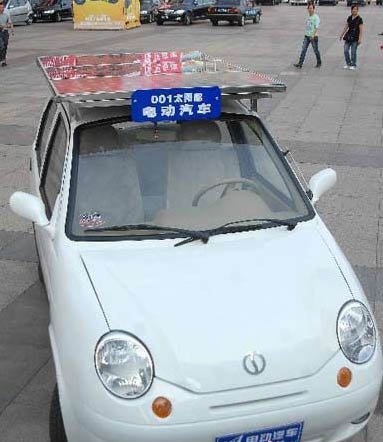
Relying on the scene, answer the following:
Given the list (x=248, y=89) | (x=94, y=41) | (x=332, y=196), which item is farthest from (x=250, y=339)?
(x=94, y=41)

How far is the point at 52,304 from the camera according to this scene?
3340 millimetres

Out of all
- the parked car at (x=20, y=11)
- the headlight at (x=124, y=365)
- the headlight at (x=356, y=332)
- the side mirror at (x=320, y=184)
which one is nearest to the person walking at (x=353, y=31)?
the side mirror at (x=320, y=184)

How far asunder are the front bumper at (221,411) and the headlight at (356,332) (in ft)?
0.24

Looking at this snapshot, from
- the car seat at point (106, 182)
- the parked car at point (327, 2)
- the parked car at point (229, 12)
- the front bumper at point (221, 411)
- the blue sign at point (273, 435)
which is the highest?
the car seat at point (106, 182)

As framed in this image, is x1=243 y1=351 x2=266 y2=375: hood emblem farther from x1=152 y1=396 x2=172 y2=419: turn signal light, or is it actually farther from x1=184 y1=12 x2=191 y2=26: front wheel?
x1=184 y1=12 x2=191 y2=26: front wheel

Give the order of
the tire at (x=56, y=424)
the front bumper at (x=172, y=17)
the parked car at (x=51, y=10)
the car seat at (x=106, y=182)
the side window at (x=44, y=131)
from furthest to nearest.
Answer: the parked car at (x=51, y=10), the front bumper at (x=172, y=17), the side window at (x=44, y=131), the car seat at (x=106, y=182), the tire at (x=56, y=424)

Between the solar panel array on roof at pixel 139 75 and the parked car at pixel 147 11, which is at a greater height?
the solar panel array on roof at pixel 139 75

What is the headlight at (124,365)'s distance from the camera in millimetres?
2650

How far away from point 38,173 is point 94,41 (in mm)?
20731

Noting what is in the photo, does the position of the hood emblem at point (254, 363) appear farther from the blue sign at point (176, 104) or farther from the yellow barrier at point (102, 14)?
the yellow barrier at point (102, 14)

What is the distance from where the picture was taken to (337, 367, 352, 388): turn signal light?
2.78m

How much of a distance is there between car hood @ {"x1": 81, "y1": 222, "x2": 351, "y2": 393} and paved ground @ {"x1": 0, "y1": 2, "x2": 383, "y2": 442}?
3.04 feet

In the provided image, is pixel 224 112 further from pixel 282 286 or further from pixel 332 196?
pixel 332 196

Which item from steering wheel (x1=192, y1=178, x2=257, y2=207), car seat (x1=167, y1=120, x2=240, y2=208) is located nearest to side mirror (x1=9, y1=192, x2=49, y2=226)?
car seat (x1=167, y1=120, x2=240, y2=208)
